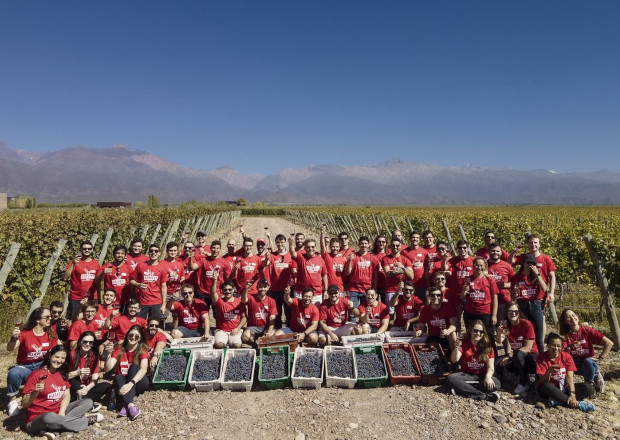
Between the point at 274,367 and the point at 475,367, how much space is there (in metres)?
3.52

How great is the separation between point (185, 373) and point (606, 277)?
9.53 metres

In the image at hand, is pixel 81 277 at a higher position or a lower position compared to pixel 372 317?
higher

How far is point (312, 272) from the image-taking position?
8812 millimetres

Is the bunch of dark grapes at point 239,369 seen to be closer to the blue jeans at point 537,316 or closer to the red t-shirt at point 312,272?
the red t-shirt at point 312,272

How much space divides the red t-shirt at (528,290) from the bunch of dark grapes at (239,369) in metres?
5.39

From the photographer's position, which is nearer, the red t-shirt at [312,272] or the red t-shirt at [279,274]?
the red t-shirt at [312,272]

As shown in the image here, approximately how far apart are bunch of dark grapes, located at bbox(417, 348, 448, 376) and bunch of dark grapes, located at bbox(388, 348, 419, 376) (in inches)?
7.6

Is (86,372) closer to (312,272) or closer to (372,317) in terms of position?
(312,272)

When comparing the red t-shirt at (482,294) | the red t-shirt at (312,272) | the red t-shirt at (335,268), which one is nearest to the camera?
the red t-shirt at (482,294)

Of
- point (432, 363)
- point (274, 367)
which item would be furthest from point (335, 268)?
point (432, 363)

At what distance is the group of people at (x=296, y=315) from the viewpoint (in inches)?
245

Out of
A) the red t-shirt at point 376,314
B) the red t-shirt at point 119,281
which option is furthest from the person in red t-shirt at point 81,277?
the red t-shirt at point 376,314

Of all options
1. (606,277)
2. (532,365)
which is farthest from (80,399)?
(606,277)

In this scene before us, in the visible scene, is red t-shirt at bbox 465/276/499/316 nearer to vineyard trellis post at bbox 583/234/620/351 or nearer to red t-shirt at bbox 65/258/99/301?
vineyard trellis post at bbox 583/234/620/351
